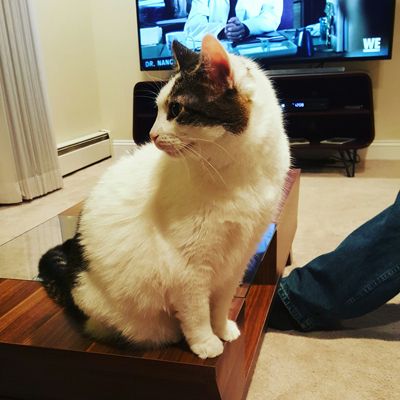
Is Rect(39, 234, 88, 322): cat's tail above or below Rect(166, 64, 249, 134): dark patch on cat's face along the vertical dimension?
below

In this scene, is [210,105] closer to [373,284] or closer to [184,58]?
[184,58]

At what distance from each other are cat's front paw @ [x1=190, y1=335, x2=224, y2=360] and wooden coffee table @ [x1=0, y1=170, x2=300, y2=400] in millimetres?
10

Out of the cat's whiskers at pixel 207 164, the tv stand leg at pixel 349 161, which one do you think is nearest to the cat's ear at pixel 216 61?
the cat's whiskers at pixel 207 164

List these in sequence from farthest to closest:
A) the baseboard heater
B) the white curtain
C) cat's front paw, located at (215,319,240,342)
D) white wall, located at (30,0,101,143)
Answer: the baseboard heater
white wall, located at (30,0,101,143)
the white curtain
cat's front paw, located at (215,319,240,342)

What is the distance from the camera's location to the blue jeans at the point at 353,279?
1.02 meters

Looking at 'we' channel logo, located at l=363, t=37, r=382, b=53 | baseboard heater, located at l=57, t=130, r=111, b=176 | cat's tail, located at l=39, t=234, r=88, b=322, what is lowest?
baseboard heater, located at l=57, t=130, r=111, b=176

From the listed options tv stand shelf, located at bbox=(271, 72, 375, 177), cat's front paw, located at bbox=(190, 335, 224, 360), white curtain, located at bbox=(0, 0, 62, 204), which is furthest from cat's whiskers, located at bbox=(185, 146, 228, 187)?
tv stand shelf, located at bbox=(271, 72, 375, 177)

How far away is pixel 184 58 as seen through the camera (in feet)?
2.06

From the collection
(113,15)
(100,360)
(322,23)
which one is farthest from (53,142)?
(100,360)

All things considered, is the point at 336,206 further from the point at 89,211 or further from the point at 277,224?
the point at 89,211

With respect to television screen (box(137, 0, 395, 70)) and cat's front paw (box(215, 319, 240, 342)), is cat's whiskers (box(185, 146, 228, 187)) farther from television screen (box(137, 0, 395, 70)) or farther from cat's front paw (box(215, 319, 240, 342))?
television screen (box(137, 0, 395, 70))

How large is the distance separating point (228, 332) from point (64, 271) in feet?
1.15

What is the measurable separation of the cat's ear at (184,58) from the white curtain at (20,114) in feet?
6.07

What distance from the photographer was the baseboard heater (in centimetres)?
287
